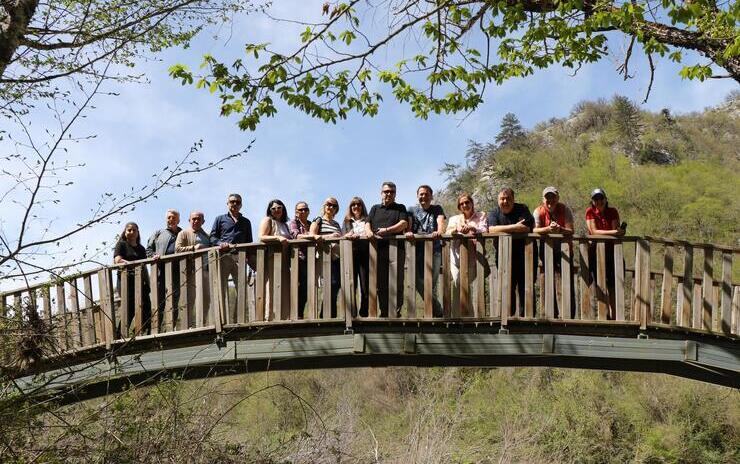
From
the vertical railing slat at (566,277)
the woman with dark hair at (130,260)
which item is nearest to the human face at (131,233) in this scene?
the woman with dark hair at (130,260)

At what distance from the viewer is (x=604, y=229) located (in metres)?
8.80

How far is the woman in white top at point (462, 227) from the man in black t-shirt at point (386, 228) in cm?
54

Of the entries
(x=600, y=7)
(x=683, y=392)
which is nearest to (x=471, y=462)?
(x=683, y=392)

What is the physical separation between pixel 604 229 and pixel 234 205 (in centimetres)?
413

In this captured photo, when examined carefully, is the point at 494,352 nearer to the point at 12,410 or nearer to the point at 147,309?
the point at 147,309

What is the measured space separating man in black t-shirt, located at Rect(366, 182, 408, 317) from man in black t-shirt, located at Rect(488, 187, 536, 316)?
98 centimetres

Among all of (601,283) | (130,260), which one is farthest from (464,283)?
(130,260)

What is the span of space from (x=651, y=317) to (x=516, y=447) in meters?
7.50

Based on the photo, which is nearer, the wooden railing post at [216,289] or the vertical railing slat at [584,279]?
the vertical railing slat at [584,279]

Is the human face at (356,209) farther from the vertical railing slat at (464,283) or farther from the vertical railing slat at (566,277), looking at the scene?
the vertical railing slat at (566,277)

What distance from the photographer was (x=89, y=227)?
5.55 m

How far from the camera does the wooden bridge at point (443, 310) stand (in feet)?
27.6

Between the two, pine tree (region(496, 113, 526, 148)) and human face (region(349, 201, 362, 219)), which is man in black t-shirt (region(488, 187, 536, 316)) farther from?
pine tree (region(496, 113, 526, 148))

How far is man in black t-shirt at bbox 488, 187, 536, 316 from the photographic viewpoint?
846cm
